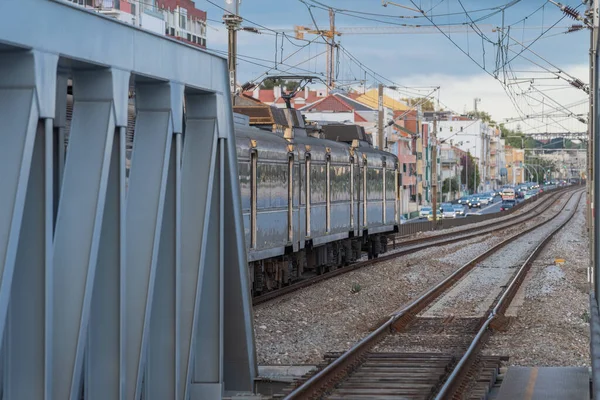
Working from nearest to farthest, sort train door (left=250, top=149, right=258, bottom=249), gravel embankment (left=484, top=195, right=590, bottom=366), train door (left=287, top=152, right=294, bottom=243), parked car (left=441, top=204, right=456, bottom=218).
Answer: gravel embankment (left=484, top=195, right=590, bottom=366), train door (left=250, top=149, right=258, bottom=249), train door (left=287, top=152, right=294, bottom=243), parked car (left=441, top=204, right=456, bottom=218)

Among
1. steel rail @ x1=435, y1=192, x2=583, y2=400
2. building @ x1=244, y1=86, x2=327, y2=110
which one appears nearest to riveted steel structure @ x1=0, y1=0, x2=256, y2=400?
steel rail @ x1=435, y1=192, x2=583, y2=400

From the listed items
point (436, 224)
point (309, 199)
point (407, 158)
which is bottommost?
point (436, 224)

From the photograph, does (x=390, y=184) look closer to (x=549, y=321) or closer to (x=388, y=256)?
(x=388, y=256)

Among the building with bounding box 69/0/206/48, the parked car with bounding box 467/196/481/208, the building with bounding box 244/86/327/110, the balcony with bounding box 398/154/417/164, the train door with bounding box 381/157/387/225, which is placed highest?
the building with bounding box 69/0/206/48

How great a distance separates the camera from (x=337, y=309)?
20641 mm

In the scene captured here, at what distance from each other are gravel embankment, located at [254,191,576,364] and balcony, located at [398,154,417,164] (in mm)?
68878

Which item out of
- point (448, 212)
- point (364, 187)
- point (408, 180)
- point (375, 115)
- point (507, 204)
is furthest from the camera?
point (507, 204)

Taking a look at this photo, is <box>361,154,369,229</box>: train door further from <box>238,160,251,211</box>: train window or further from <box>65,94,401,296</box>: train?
<box>238,160,251,211</box>: train window

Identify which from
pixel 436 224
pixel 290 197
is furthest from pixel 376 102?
pixel 290 197

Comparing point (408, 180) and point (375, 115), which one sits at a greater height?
point (375, 115)

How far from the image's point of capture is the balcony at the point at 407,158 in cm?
10206

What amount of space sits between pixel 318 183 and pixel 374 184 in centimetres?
700

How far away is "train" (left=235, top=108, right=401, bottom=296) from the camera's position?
64.8 feet

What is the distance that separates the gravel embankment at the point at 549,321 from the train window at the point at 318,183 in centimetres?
462
